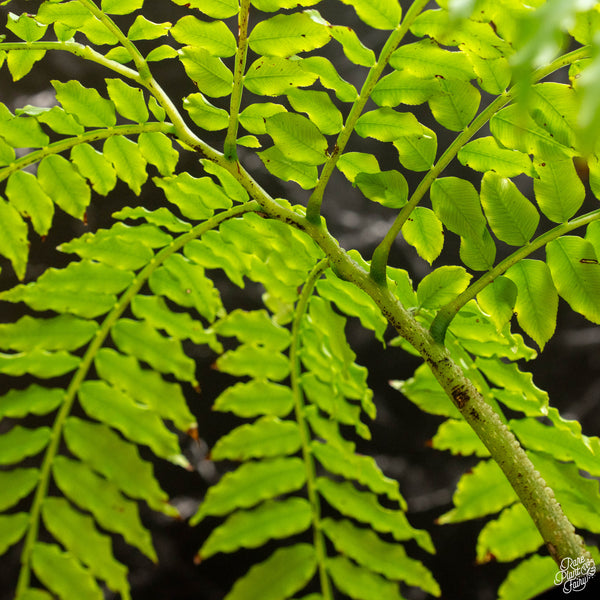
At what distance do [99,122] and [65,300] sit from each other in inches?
8.1

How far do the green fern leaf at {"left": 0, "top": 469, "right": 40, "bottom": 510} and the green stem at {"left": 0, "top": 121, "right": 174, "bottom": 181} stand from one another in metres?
0.32

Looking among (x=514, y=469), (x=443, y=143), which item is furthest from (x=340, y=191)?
(x=514, y=469)

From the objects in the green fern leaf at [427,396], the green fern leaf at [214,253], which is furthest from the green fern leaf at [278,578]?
the green fern leaf at [214,253]

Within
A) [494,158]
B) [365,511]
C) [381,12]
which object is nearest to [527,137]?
[494,158]

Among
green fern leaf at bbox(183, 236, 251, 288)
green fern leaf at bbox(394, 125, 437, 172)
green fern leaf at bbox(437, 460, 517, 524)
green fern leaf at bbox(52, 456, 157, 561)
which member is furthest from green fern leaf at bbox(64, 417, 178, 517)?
green fern leaf at bbox(394, 125, 437, 172)

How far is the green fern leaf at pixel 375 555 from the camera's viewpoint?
65cm

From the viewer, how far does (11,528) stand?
0.58 metres

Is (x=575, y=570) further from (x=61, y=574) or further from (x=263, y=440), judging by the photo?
(x=61, y=574)

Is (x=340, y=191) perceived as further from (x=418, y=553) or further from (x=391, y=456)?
(x=418, y=553)

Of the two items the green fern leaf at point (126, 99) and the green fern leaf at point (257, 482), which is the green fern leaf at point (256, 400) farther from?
the green fern leaf at point (126, 99)

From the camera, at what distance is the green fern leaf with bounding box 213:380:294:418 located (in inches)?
26.4

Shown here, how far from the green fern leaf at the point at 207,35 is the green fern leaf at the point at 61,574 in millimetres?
523

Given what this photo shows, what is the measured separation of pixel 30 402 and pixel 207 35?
43cm

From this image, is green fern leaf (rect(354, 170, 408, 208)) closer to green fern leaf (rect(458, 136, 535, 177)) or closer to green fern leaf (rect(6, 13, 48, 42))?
green fern leaf (rect(458, 136, 535, 177))
